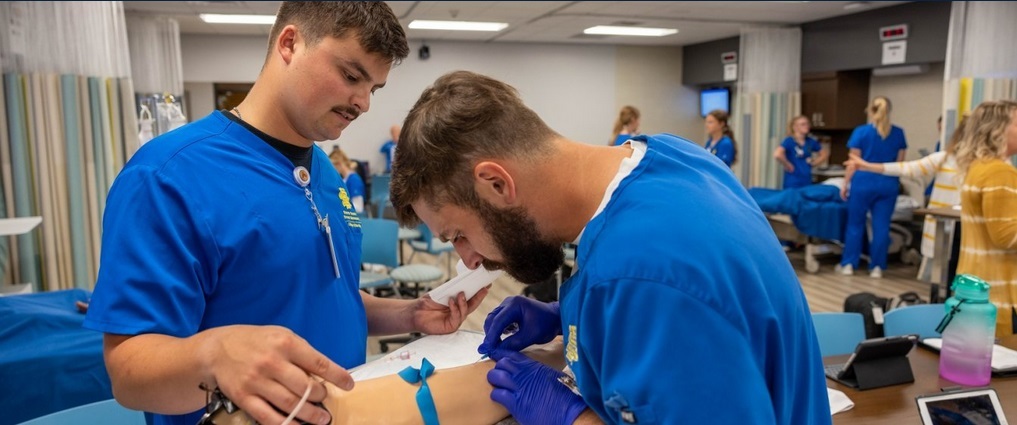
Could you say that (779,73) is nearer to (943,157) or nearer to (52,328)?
(943,157)

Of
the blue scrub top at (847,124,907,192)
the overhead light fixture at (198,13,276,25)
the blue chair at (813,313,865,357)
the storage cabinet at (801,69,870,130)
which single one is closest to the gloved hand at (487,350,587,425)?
the blue chair at (813,313,865,357)

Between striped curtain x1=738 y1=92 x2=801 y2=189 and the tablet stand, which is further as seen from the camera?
striped curtain x1=738 y1=92 x2=801 y2=189

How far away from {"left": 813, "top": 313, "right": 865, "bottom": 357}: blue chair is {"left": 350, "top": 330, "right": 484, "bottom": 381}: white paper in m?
1.43

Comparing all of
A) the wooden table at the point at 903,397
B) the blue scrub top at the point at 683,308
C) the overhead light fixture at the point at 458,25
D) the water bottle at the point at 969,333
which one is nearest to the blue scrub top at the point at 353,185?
the overhead light fixture at the point at 458,25

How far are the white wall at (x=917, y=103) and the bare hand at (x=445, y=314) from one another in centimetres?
727

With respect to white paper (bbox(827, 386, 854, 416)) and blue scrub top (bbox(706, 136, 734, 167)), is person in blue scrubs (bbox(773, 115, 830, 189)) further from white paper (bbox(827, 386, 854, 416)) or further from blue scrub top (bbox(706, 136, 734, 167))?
white paper (bbox(827, 386, 854, 416))

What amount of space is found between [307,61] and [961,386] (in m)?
1.76

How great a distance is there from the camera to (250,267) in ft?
3.26

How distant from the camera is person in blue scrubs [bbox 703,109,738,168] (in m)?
6.34

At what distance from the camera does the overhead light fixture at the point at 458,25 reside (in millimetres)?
7539

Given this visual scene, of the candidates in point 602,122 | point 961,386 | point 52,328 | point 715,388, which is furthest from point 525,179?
point 602,122

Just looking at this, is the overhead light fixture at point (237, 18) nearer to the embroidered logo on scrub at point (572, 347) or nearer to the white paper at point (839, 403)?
the white paper at point (839, 403)

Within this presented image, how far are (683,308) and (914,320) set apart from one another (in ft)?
6.73

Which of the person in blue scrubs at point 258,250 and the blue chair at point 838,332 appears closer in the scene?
the person in blue scrubs at point 258,250
